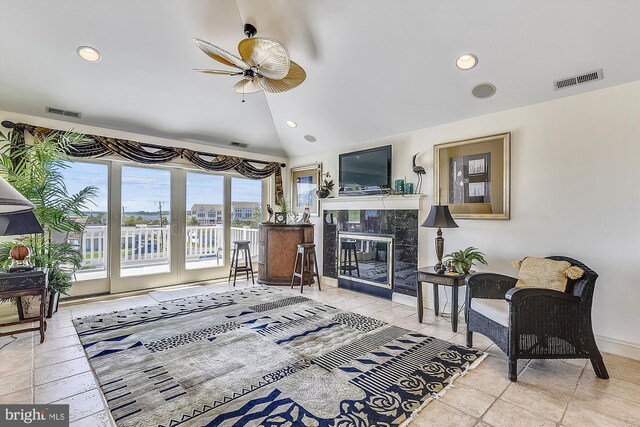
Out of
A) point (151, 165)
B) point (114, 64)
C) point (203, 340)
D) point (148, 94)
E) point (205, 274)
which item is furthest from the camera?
point (205, 274)

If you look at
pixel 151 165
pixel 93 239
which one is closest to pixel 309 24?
pixel 151 165

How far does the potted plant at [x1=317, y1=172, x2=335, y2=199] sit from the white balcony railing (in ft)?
5.41

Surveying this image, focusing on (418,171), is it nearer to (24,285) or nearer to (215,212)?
(215,212)

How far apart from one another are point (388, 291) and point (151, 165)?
4.30 metres

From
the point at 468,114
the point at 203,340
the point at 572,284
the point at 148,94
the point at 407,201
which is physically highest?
the point at 148,94

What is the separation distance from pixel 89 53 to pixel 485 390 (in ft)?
16.4

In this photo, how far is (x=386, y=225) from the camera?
4.71 m

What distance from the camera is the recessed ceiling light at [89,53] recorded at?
10.9ft

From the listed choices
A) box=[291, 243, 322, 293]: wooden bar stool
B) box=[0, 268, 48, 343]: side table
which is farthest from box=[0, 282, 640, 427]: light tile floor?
box=[291, 243, 322, 293]: wooden bar stool

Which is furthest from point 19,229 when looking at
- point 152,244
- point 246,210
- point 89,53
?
point 246,210

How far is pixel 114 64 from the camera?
3.59 metres

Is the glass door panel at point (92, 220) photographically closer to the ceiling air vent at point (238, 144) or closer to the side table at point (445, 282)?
the ceiling air vent at point (238, 144)

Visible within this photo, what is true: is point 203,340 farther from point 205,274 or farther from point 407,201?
point 407,201

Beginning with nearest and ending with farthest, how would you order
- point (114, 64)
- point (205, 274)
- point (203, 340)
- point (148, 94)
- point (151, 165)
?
point (203, 340), point (114, 64), point (148, 94), point (151, 165), point (205, 274)
